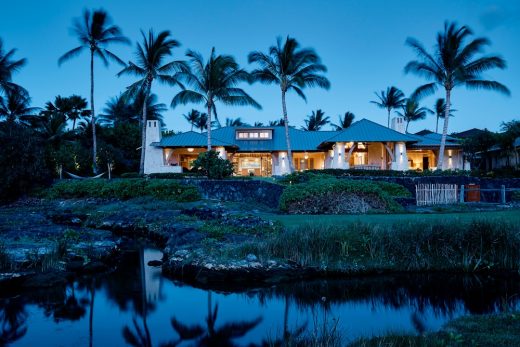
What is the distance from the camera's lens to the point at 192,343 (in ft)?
21.1

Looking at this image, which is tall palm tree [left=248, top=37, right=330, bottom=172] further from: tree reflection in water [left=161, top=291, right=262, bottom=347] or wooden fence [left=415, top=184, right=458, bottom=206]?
tree reflection in water [left=161, top=291, right=262, bottom=347]

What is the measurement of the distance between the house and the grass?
2369cm

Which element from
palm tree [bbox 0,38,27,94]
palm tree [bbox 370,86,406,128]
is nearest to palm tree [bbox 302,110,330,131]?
palm tree [bbox 370,86,406,128]

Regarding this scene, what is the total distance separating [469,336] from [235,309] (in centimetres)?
418

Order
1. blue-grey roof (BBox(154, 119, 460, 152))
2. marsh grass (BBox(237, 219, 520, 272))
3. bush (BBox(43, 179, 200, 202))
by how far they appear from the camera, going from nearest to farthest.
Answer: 1. marsh grass (BBox(237, 219, 520, 272))
2. bush (BBox(43, 179, 200, 202))
3. blue-grey roof (BBox(154, 119, 460, 152))

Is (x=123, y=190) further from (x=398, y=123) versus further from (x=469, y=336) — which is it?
(x=398, y=123)

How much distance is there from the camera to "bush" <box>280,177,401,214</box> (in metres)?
17.5

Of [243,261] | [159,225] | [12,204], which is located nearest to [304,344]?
[243,261]

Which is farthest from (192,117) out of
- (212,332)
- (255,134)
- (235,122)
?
(212,332)

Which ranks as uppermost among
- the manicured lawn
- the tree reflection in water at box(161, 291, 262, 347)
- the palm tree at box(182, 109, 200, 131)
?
the palm tree at box(182, 109, 200, 131)

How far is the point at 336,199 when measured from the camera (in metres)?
17.7

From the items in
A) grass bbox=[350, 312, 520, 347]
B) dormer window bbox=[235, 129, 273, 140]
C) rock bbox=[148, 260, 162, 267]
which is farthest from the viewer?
dormer window bbox=[235, 129, 273, 140]

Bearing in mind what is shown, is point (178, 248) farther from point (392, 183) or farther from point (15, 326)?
point (392, 183)

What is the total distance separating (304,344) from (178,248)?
6.18 m
